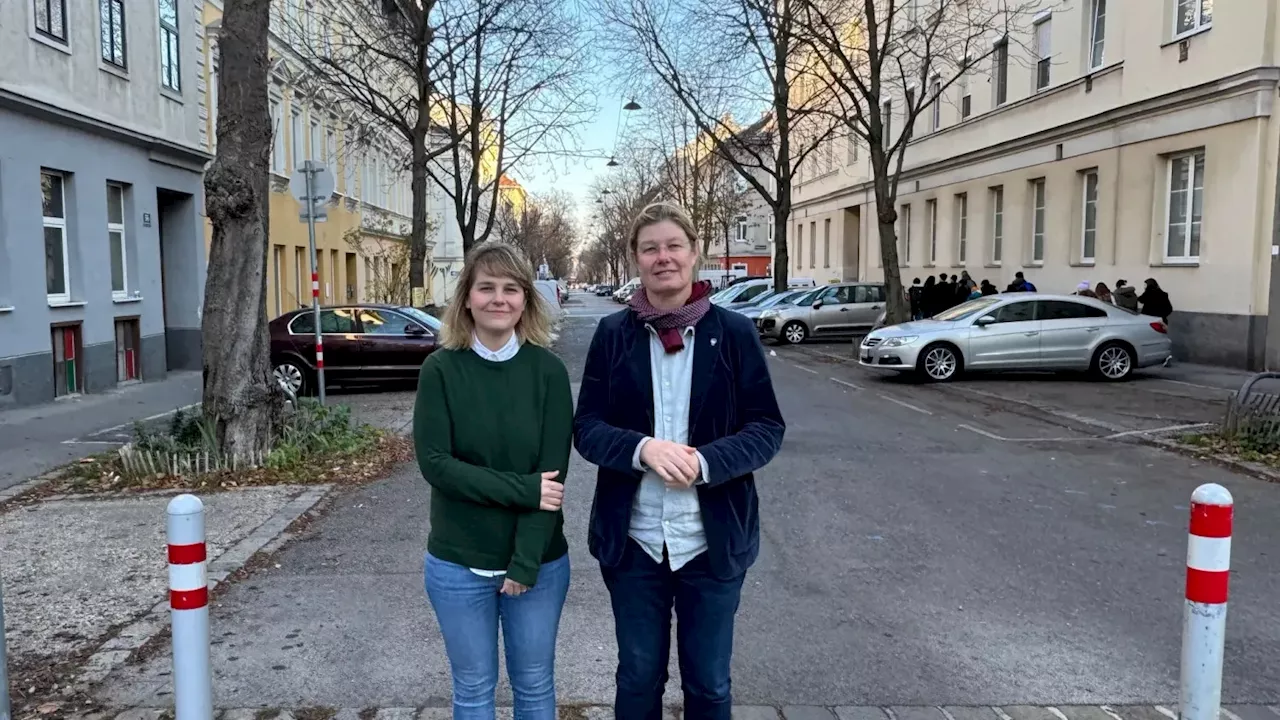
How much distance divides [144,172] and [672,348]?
16962 mm

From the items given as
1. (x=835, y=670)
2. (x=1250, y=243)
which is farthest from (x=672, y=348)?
(x=1250, y=243)

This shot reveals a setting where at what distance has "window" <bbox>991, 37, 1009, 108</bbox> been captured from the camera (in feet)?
85.5

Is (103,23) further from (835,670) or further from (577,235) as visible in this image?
(577,235)

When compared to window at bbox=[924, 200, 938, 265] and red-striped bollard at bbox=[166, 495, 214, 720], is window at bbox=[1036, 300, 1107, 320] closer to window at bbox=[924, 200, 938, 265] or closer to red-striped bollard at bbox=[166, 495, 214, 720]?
red-striped bollard at bbox=[166, 495, 214, 720]

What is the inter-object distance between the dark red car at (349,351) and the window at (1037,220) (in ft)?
54.4

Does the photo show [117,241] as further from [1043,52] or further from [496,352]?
[1043,52]

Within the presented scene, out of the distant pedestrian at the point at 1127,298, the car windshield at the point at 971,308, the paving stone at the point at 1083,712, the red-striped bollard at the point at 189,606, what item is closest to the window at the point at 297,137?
the car windshield at the point at 971,308

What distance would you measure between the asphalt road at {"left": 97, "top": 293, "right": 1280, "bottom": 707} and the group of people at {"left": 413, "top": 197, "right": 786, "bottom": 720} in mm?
1132

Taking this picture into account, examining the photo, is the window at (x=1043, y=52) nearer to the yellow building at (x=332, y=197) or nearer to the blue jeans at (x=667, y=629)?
the yellow building at (x=332, y=197)

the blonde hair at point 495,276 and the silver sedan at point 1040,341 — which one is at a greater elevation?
the blonde hair at point 495,276

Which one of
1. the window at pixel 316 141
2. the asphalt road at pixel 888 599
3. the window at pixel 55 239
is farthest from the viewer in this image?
the window at pixel 316 141

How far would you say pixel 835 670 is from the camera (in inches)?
167

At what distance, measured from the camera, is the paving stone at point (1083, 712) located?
3.78 metres

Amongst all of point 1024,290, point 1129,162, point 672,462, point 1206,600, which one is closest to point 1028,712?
point 1206,600
